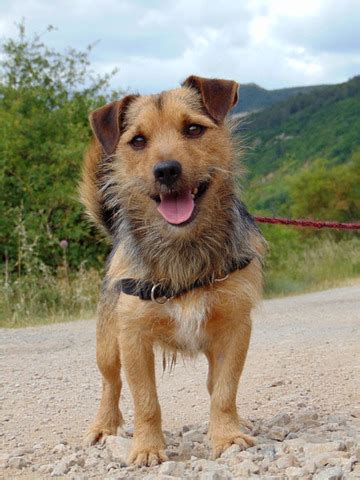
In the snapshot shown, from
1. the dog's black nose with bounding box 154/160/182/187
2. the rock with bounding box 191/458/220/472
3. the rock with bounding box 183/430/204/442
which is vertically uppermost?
the dog's black nose with bounding box 154/160/182/187

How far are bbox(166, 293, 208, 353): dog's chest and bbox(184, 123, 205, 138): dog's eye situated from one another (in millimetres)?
1006

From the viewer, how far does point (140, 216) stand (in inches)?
204

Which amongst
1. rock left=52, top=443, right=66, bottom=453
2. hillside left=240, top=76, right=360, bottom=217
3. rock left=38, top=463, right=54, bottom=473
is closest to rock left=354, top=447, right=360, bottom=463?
rock left=38, top=463, right=54, bottom=473

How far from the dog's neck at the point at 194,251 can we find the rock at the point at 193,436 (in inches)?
43.1

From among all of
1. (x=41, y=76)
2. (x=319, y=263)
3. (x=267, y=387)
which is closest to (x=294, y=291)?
(x=319, y=263)

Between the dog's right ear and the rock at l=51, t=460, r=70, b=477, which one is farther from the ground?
the dog's right ear

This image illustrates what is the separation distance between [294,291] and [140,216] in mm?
14401

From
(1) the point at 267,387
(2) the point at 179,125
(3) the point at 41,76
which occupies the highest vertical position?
(3) the point at 41,76

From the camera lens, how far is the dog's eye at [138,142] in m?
4.97

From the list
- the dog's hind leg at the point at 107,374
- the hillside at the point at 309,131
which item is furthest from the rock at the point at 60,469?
the hillside at the point at 309,131

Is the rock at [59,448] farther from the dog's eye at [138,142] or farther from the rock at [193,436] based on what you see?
the dog's eye at [138,142]

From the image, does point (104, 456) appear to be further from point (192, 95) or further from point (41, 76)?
point (41, 76)

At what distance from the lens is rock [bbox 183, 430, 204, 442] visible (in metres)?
5.25

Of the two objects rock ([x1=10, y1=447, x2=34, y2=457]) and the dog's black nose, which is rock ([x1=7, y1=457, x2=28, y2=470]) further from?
the dog's black nose
